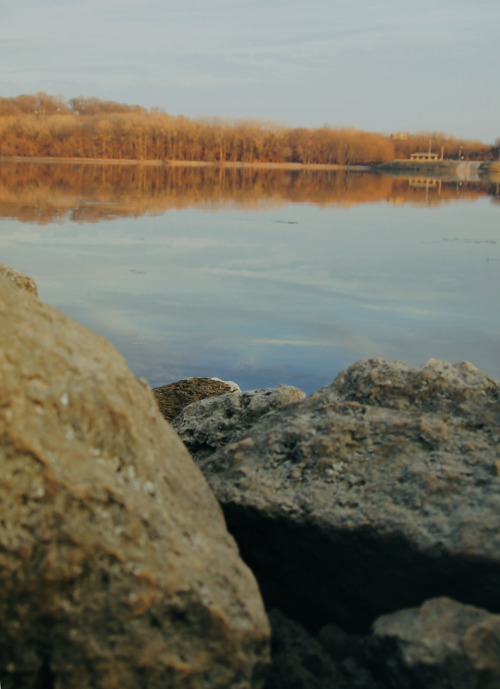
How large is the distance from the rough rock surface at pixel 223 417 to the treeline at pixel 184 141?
267ft

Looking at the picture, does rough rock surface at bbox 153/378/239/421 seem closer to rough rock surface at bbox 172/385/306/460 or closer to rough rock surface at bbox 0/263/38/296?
rough rock surface at bbox 172/385/306/460

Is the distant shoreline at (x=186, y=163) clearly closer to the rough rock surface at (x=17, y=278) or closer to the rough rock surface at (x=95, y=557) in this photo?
the rough rock surface at (x=17, y=278)

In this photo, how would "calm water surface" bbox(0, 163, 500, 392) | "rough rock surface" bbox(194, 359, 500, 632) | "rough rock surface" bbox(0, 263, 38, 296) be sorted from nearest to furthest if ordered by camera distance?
"rough rock surface" bbox(194, 359, 500, 632), "rough rock surface" bbox(0, 263, 38, 296), "calm water surface" bbox(0, 163, 500, 392)

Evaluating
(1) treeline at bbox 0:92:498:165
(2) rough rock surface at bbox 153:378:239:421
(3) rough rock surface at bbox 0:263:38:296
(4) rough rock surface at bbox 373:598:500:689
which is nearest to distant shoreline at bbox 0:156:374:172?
(1) treeline at bbox 0:92:498:165

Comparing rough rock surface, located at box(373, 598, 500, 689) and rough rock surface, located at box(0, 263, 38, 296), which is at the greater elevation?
rough rock surface, located at box(0, 263, 38, 296)

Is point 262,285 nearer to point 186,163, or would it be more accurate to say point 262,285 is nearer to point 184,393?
point 184,393

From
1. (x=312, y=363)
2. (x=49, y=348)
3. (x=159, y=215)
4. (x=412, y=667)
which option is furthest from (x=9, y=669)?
(x=159, y=215)

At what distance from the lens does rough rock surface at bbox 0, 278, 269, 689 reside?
5.56 feet

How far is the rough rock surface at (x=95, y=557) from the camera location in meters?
1.69

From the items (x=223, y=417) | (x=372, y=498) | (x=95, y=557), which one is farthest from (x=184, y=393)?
(x=95, y=557)

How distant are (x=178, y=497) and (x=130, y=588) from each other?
0.37m

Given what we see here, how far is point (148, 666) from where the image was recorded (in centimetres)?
→ 173

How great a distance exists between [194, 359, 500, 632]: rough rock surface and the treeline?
82195 mm

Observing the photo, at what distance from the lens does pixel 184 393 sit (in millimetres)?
4594
